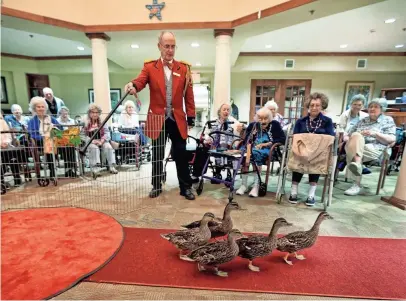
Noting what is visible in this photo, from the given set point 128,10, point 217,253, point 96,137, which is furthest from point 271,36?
point 217,253

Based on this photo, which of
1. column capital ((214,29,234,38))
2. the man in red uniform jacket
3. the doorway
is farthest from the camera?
the doorway

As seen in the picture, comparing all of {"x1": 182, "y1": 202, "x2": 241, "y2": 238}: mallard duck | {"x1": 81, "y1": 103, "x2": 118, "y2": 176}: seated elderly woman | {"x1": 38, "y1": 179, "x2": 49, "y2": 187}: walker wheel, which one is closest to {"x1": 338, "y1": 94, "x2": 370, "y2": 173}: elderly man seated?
{"x1": 182, "y1": 202, "x2": 241, "y2": 238}: mallard duck

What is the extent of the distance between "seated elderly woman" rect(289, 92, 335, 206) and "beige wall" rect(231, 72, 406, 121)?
5382mm

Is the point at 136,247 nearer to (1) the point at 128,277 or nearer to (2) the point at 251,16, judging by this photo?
(1) the point at 128,277

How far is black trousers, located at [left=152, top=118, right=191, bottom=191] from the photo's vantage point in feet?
7.41

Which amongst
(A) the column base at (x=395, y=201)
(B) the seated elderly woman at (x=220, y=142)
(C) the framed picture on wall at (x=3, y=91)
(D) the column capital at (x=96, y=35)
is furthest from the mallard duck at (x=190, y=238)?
(C) the framed picture on wall at (x=3, y=91)

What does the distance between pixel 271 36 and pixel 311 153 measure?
428cm

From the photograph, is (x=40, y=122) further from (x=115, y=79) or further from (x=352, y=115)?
(x=115, y=79)

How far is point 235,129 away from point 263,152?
2.37ft

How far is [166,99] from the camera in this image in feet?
7.51

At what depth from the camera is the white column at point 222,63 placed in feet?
13.0

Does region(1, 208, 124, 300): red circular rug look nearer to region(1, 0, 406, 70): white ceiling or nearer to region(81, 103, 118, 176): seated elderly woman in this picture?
region(81, 103, 118, 176): seated elderly woman

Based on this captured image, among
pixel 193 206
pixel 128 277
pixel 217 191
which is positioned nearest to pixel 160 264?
pixel 128 277

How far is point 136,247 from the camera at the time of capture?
1550 mm
